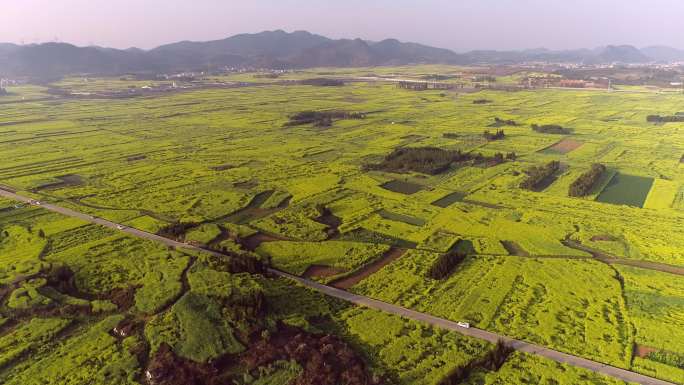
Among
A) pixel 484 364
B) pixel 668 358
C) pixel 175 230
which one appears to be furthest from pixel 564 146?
pixel 175 230

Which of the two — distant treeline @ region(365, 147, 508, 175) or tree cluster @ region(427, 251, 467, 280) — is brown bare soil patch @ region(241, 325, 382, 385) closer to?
tree cluster @ region(427, 251, 467, 280)

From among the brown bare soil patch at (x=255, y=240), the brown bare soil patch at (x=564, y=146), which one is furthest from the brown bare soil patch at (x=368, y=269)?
the brown bare soil patch at (x=564, y=146)

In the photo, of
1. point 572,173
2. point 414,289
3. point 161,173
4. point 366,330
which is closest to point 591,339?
point 414,289

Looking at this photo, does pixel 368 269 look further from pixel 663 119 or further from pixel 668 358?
pixel 663 119

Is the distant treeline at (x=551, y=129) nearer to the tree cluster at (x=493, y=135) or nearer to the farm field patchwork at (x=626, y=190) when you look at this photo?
the tree cluster at (x=493, y=135)

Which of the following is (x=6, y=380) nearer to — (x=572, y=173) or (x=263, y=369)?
(x=263, y=369)

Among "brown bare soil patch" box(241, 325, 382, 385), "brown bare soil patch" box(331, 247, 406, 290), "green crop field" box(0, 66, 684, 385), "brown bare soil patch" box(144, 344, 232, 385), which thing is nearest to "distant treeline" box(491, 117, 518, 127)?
"green crop field" box(0, 66, 684, 385)
